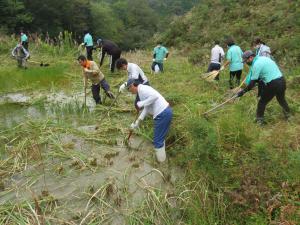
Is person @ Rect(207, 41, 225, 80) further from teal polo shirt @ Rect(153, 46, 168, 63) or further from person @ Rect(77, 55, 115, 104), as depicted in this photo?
person @ Rect(77, 55, 115, 104)

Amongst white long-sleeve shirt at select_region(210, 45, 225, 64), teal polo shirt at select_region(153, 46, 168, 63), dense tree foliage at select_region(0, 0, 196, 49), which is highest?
white long-sleeve shirt at select_region(210, 45, 225, 64)

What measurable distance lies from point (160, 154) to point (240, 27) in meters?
11.6

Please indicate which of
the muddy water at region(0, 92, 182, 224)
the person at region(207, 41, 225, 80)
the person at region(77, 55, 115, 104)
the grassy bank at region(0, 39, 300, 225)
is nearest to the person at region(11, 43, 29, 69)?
the person at region(77, 55, 115, 104)

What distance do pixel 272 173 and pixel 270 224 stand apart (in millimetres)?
817

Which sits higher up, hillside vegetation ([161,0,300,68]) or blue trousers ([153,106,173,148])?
hillside vegetation ([161,0,300,68])

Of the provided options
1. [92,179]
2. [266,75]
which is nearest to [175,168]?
[92,179]

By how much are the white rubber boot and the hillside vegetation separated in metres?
6.79

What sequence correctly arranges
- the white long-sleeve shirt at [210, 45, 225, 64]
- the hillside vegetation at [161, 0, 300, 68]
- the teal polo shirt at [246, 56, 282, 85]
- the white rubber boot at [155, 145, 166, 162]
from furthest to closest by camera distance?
the hillside vegetation at [161, 0, 300, 68], the white long-sleeve shirt at [210, 45, 225, 64], the teal polo shirt at [246, 56, 282, 85], the white rubber boot at [155, 145, 166, 162]

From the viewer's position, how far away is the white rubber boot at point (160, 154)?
594 cm

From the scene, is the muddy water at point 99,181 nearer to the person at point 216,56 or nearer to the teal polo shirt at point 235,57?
the teal polo shirt at point 235,57

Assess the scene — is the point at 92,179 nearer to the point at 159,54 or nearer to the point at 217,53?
the point at 217,53

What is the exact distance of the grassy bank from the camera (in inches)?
186

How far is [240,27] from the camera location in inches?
638

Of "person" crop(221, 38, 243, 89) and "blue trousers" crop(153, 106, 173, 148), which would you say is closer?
"blue trousers" crop(153, 106, 173, 148)
